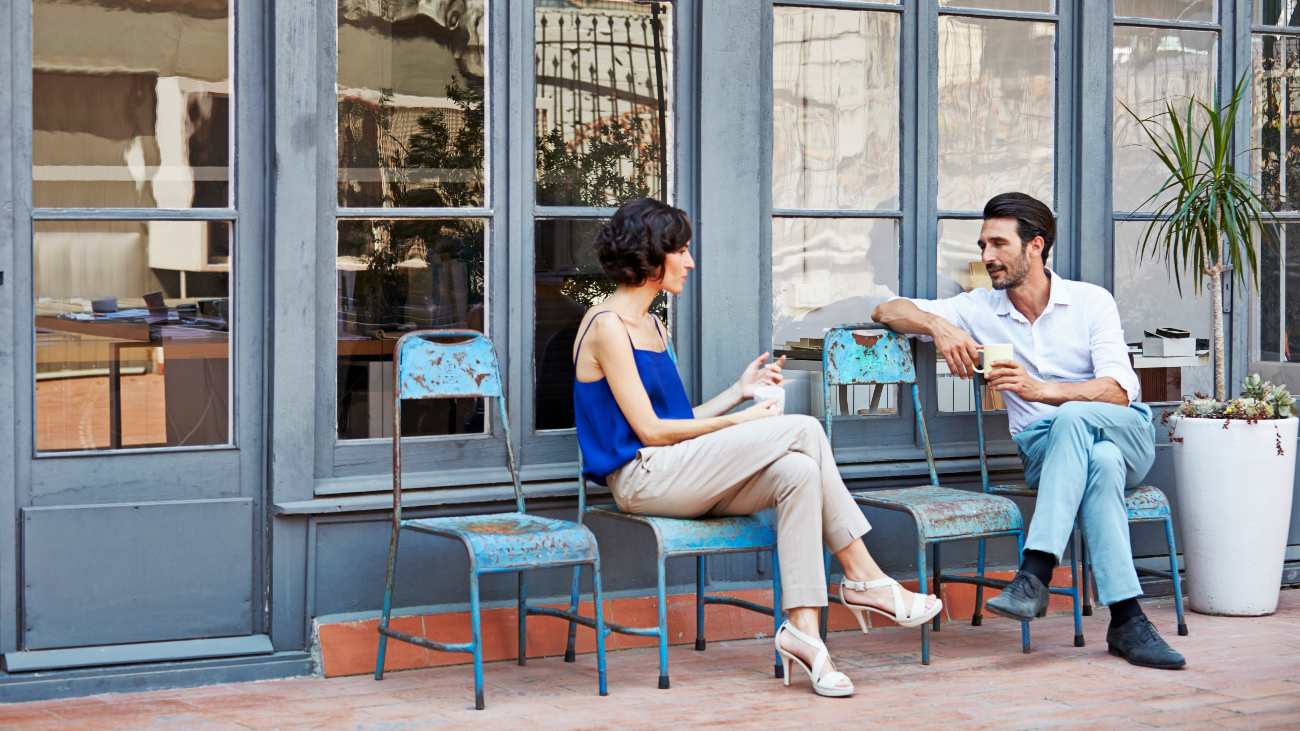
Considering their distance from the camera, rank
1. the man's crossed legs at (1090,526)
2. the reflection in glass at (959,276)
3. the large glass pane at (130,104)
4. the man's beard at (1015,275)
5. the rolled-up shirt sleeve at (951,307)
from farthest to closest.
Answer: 1. the reflection in glass at (959,276)
2. the rolled-up shirt sleeve at (951,307)
3. the man's beard at (1015,275)
4. the man's crossed legs at (1090,526)
5. the large glass pane at (130,104)

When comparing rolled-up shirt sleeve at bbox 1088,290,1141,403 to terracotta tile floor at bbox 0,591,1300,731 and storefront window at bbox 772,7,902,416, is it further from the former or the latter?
terracotta tile floor at bbox 0,591,1300,731

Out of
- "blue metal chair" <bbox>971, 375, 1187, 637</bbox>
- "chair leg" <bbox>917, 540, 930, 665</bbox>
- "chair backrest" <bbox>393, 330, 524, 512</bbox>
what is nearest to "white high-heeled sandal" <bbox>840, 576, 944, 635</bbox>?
"chair leg" <bbox>917, 540, 930, 665</bbox>

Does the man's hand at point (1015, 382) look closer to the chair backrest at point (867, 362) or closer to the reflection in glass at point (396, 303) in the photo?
the chair backrest at point (867, 362)

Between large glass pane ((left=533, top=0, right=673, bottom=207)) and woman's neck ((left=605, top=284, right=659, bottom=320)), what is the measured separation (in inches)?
19.7

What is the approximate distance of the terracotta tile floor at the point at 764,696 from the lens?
3854 mm

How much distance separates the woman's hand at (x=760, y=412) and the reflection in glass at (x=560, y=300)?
688 mm

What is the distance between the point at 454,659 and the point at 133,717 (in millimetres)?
945

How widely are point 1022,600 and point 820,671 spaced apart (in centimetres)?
72

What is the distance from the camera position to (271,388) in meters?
4.34

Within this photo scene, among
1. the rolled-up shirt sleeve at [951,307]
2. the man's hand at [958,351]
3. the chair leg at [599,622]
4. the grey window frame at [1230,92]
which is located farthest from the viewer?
the grey window frame at [1230,92]

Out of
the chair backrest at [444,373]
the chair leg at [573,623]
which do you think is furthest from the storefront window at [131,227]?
the chair leg at [573,623]

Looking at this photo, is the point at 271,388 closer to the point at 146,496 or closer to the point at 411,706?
the point at 146,496

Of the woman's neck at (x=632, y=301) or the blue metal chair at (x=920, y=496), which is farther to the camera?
the blue metal chair at (x=920, y=496)

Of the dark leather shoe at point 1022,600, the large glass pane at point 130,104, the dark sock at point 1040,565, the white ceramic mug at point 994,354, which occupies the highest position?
the large glass pane at point 130,104
